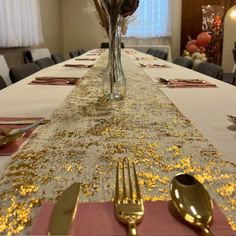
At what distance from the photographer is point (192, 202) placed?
389 mm

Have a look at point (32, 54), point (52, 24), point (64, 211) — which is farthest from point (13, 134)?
point (52, 24)

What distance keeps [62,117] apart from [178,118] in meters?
0.28

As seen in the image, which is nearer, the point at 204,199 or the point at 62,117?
the point at 204,199

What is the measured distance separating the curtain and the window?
105 inches

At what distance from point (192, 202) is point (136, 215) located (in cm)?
7

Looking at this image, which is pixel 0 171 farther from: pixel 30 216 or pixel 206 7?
pixel 206 7

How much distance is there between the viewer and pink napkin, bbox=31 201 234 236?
1.14 ft

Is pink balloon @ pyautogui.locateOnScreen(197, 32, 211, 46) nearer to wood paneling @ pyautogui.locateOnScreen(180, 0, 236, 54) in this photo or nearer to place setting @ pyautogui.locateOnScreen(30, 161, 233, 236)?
wood paneling @ pyautogui.locateOnScreen(180, 0, 236, 54)

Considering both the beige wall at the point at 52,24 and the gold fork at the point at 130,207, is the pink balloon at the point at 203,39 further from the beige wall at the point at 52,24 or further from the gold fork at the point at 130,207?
the gold fork at the point at 130,207

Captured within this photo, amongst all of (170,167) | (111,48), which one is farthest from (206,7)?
(170,167)

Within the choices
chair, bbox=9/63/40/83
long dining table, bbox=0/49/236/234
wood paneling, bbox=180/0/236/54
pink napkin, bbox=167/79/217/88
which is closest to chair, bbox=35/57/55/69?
chair, bbox=9/63/40/83

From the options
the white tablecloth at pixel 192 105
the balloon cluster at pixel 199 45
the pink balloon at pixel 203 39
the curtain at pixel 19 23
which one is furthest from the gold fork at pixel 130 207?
the pink balloon at pixel 203 39

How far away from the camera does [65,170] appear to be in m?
0.52

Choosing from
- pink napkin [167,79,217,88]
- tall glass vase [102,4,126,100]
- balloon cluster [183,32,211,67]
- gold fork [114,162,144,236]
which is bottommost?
balloon cluster [183,32,211,67]
